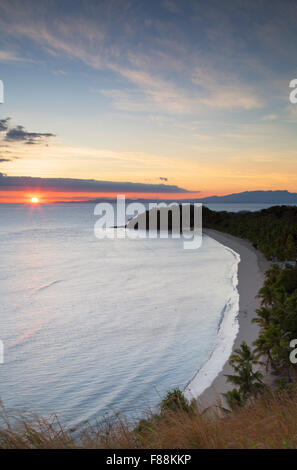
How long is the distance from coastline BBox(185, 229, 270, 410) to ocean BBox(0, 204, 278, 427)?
3.93ft

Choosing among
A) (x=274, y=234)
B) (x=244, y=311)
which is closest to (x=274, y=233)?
(x=274, y=234)

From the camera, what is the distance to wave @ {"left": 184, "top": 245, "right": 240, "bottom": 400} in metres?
27.9

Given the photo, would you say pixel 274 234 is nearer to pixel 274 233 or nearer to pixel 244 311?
pixel 274 233

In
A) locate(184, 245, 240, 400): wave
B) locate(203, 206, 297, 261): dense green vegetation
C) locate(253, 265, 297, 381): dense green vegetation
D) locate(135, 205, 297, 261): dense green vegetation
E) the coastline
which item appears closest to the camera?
the coastline

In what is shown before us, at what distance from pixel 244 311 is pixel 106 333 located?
19.7 meters

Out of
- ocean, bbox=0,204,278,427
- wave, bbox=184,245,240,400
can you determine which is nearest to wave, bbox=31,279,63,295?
ocean, bbox=0,204,278,427

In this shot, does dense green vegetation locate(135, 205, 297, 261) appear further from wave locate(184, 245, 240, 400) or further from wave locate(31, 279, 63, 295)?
wave locate(31, 279, 63, 295)

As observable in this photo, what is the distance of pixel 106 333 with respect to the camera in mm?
43688

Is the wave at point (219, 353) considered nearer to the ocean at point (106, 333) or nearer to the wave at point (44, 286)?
the ocean at point (106, 333)

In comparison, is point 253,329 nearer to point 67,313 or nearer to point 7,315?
point 67,313

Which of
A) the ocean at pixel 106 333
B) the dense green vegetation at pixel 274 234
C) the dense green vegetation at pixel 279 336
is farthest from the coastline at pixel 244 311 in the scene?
the dense green vegetation at pixel 279 336

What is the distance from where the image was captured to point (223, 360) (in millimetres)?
32375

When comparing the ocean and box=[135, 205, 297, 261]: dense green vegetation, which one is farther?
box=[135, 205, 297, 261]: dense green vegetation

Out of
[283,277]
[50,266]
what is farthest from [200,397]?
[50,266]
